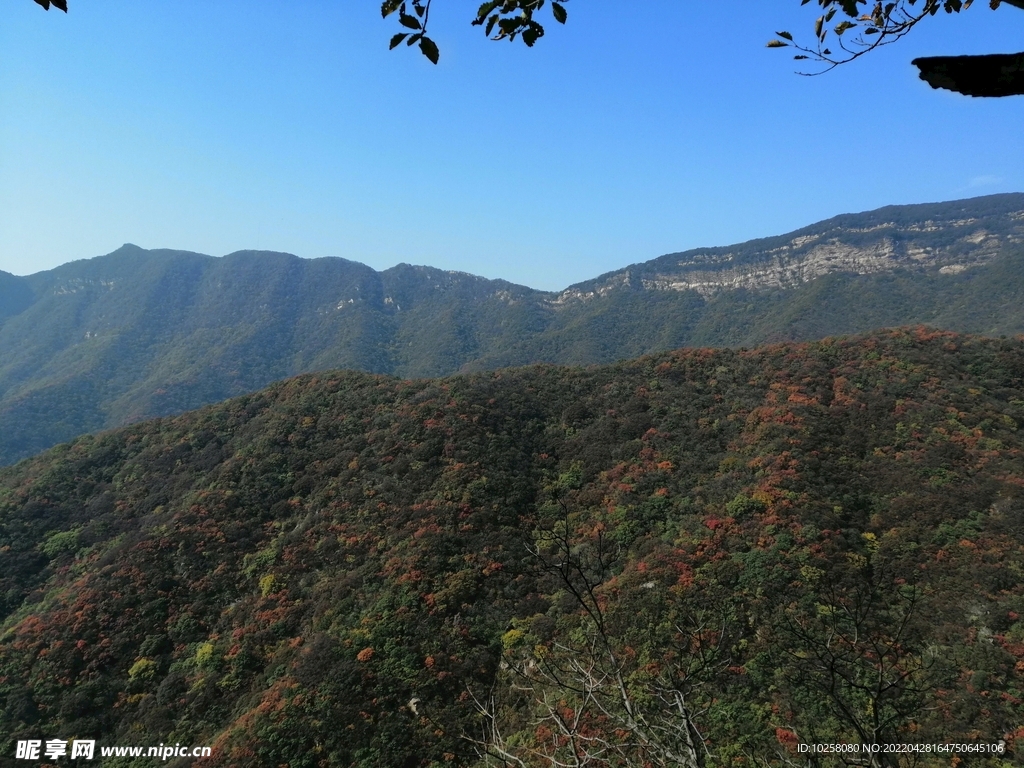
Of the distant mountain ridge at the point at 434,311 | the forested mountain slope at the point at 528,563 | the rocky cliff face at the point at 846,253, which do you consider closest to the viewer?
the forested mountain slope at the point at 528,563

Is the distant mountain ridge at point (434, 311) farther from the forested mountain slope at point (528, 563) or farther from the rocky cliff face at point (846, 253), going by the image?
the forested mountain slope at point (528, 563)

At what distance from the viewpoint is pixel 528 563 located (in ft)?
71.6

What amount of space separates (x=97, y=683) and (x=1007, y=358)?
43822mm

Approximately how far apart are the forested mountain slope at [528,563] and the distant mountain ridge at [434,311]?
221 ft

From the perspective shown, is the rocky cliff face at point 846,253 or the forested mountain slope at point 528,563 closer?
the forested mountain slope at point 528,563

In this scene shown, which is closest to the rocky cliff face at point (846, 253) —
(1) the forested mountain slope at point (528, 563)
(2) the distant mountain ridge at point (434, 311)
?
(2) the distant mountain ridge at point (434, 311)

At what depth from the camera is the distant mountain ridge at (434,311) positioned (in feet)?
326

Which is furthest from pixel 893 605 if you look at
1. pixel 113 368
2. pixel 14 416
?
pixel 113 368

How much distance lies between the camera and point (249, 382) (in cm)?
12106

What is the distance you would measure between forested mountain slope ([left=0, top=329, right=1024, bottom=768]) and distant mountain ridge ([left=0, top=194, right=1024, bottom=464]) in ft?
221

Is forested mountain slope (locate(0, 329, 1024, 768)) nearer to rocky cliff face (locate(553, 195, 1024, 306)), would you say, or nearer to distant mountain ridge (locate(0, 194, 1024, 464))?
distant mountain ridge (locate(0, 194, 1024, 464))

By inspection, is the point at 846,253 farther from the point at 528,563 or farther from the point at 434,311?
the point at 528,563

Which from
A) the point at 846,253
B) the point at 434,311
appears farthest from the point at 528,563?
the point at 434,311

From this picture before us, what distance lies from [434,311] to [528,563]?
147m
